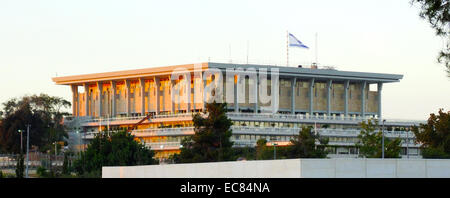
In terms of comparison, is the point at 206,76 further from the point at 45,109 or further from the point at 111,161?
the point at 111,161

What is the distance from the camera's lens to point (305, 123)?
573ft

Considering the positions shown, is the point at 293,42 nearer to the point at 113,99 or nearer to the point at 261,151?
the point at 261,151

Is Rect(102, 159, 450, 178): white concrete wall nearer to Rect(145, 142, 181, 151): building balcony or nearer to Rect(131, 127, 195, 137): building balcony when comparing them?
Rect(145, 142, 181, 151): building balcony

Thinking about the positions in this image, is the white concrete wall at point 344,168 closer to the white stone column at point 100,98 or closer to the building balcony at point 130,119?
the building balcony at point 130,119

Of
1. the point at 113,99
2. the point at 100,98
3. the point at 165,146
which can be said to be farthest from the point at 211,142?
the point at 100,98

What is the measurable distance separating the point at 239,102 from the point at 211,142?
2141 inches

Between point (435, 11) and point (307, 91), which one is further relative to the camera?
point (307, 91)

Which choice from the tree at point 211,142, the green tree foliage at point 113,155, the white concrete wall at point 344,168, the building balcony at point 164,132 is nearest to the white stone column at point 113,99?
the building balcony at point 164,132

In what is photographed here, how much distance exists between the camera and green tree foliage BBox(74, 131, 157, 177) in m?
123

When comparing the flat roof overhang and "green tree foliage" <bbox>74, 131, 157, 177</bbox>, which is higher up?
the flat roof overhang

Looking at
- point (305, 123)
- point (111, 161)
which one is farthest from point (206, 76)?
point (111, 161)

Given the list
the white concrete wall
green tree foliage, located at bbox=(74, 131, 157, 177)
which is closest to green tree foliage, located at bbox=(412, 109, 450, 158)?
green tree foliage, located at bbox=(74, 131, 157, 177)

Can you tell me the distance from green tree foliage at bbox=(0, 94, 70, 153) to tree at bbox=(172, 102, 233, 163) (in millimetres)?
45361
